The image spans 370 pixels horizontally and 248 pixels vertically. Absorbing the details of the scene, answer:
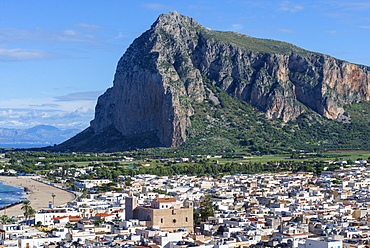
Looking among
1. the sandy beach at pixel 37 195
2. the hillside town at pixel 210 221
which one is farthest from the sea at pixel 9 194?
the hillside town at pixel 210 221

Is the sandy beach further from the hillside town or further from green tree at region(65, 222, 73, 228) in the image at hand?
green tree at region(65, 222, 73, 228)

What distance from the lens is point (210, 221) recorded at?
70.9 metres

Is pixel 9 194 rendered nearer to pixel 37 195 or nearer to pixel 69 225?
pixel 37 195

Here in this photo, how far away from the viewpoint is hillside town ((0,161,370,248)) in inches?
2200

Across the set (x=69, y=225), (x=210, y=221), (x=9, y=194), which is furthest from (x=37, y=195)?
(x=210, y=221)

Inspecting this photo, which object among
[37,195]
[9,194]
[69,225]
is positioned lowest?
[9,194]

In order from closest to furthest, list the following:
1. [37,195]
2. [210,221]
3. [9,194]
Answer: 1. [210,221]
2. [37,195]
3. [9,194]

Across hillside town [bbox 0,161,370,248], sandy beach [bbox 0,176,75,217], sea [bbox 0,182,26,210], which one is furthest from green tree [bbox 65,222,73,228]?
sea [bbox 0,182,26,210]

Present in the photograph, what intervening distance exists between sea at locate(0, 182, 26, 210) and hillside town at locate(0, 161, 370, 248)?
1315 centimetres

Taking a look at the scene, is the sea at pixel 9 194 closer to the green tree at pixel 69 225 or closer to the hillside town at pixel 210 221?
the hillside town at pixel 210 221

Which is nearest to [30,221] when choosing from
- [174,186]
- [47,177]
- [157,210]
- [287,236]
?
[157,210]

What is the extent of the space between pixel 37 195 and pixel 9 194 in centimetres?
874

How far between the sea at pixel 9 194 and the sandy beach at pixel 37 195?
1373mm

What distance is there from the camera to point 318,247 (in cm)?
5125
